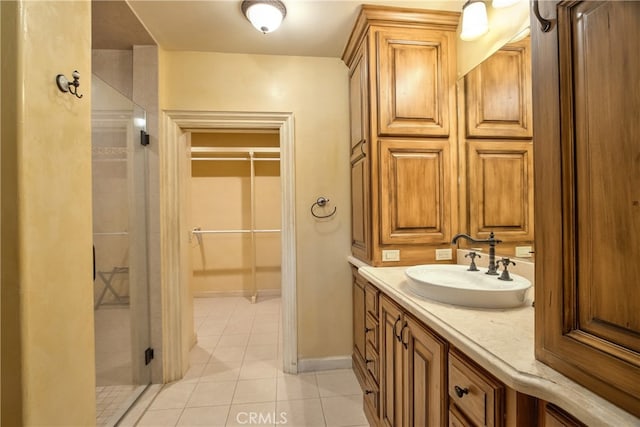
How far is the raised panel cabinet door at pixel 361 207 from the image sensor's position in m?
1.71

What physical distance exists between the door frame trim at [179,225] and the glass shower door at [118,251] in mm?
127

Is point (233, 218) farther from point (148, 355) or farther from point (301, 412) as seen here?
point (301, 412)

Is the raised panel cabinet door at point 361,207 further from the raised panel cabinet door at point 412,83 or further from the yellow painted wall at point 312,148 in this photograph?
the raised panel cabinet door at point 412,83

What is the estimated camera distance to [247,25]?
175 cm

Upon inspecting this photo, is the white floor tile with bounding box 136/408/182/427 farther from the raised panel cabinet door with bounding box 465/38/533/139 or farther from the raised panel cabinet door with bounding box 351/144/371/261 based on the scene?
the raised panel cabinet door with bounding box 465/38/533/139

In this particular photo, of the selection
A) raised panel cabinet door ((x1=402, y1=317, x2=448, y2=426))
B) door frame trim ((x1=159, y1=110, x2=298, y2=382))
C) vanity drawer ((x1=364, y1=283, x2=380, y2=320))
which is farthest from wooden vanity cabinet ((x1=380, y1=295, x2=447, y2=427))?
door frame trim ((x1=159, y1=110, x2=298, y2=382))

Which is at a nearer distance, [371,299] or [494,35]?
[494,35]

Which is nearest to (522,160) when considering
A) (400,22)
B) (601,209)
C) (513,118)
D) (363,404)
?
(513,118)

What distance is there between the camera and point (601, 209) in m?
0.50

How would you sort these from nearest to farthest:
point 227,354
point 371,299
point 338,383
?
point 371,299 < point 338,383 < point 227,354

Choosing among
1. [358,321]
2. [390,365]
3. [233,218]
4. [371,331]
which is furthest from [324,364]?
[233,218]

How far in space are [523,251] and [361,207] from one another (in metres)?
0.91

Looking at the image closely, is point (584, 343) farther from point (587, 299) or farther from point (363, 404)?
point (363, 404)

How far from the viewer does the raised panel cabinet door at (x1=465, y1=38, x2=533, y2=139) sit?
1.28 m
